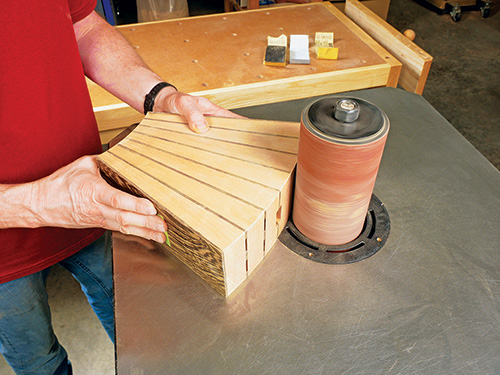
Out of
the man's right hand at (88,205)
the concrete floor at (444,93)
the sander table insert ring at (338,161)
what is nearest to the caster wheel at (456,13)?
the concrete floor at (444,93)

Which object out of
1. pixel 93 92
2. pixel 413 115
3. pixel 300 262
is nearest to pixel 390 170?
pixel 413 115

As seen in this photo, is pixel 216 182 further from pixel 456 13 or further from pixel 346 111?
pixel 456 13

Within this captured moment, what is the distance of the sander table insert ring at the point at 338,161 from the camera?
0.70m

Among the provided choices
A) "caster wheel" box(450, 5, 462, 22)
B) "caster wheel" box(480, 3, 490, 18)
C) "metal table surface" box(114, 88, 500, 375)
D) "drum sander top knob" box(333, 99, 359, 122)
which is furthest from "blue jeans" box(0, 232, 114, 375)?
"caster wheel" box(480, 3, 490, 18)

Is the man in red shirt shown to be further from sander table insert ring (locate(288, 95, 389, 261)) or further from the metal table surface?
sander table insert ring (locate(288, 95, 389, 261))

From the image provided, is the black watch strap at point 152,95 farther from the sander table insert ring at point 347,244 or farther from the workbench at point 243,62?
the sander table insert ring at point 347,244

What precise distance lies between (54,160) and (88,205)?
0.22 metres

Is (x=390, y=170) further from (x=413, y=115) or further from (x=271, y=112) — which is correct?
(x=271, y=112)

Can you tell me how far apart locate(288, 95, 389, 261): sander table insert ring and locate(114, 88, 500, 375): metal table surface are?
102 mm

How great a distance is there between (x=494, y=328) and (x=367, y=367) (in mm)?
252

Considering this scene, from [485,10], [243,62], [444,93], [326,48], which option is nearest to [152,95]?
[243,62]

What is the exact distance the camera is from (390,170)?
106cm

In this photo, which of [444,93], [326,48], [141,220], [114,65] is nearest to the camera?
[141,220]

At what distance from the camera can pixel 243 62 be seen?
1663 mm
